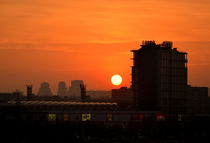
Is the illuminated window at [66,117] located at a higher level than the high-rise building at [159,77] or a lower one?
lower

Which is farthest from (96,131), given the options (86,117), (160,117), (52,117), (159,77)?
(159,77)

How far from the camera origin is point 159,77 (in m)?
107

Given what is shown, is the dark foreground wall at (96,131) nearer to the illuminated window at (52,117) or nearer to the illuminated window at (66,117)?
the illuminated window at (52,117)

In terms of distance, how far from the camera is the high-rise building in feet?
352

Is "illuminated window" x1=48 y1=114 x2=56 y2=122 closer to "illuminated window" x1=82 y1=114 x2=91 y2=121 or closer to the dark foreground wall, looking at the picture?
the dark foreground wall

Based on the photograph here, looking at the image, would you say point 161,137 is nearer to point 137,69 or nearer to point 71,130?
point 71,130

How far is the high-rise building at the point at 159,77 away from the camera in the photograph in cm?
10719

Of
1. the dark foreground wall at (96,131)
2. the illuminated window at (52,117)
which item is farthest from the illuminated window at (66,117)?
the dark foreground wall at (96,131)

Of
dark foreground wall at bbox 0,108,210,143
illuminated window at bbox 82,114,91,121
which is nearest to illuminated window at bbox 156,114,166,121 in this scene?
dark foreground wall at bbox 0,108,210,143

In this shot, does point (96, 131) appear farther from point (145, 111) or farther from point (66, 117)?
point (145, 111)

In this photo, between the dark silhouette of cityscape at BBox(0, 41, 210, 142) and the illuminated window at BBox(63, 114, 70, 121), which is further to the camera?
the illuminated window at BBox(63, 114, 70, 121)

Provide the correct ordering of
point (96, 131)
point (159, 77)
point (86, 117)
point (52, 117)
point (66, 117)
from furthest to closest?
point (159, 77)
point (86, 117)
point (66, 117)
point (52, 117)
point (96, 131)

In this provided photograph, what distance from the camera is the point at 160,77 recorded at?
4210 inches

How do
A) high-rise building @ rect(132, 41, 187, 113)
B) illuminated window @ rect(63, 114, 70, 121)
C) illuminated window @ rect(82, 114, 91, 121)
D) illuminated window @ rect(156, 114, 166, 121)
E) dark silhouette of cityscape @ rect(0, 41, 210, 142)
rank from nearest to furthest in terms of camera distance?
dark silhouette of cityscape @ rect(0, 41, 210, 142) < illuminated window @ rect(63, 114, 70, 121) < illuminated window @ rect(82, 114, 91, 121) < illuminated window @ rect(156, 114, 166, 121) < high-rise building @ rect(132, 41, 187, 113)
